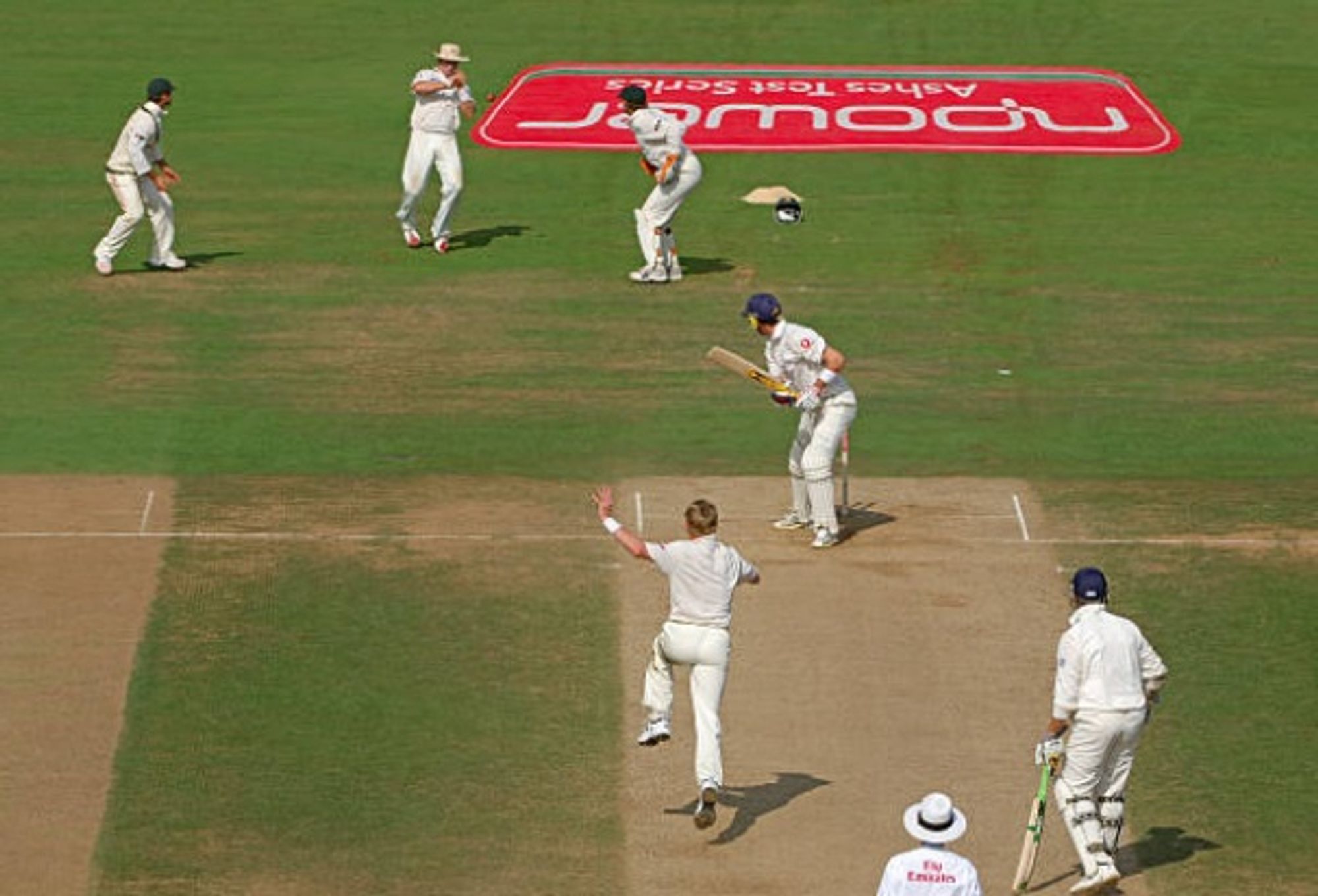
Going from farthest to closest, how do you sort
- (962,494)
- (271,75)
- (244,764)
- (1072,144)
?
1. (271,75)
2. (1072,144)
3. (962,494)
4. (244,764)

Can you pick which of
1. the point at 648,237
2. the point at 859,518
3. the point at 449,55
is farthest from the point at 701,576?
the point at 449,55

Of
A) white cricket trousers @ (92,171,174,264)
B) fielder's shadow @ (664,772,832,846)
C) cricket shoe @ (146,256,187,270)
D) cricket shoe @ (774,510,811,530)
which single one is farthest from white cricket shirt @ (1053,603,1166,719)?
cricket shoe @ (146,256,187,270)

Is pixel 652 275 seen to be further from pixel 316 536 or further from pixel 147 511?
pixel 147 511

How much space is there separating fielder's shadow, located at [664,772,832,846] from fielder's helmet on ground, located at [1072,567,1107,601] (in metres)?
2.69

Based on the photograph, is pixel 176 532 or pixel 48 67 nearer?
pixel 176 532

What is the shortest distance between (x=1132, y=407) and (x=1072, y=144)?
9.53 meters

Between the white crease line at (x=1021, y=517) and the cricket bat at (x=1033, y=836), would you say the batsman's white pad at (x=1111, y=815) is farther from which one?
the white crease line at (x=1021, y=517)

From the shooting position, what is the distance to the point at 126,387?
2786 cm

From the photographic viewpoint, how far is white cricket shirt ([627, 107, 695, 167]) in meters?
30.3

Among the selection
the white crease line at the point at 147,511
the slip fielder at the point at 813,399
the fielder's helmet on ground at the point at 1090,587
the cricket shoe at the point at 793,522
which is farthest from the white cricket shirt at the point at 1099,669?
the white crease line at the point at 147,511

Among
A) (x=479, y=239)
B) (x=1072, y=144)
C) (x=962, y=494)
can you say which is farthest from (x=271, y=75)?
(x=962, y=494)

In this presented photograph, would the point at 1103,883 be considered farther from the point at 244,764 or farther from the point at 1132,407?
the point at 1132,407

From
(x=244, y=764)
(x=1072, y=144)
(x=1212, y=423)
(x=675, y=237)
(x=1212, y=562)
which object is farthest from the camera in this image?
(x=1072, y=144)

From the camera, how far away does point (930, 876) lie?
14.5 metres
